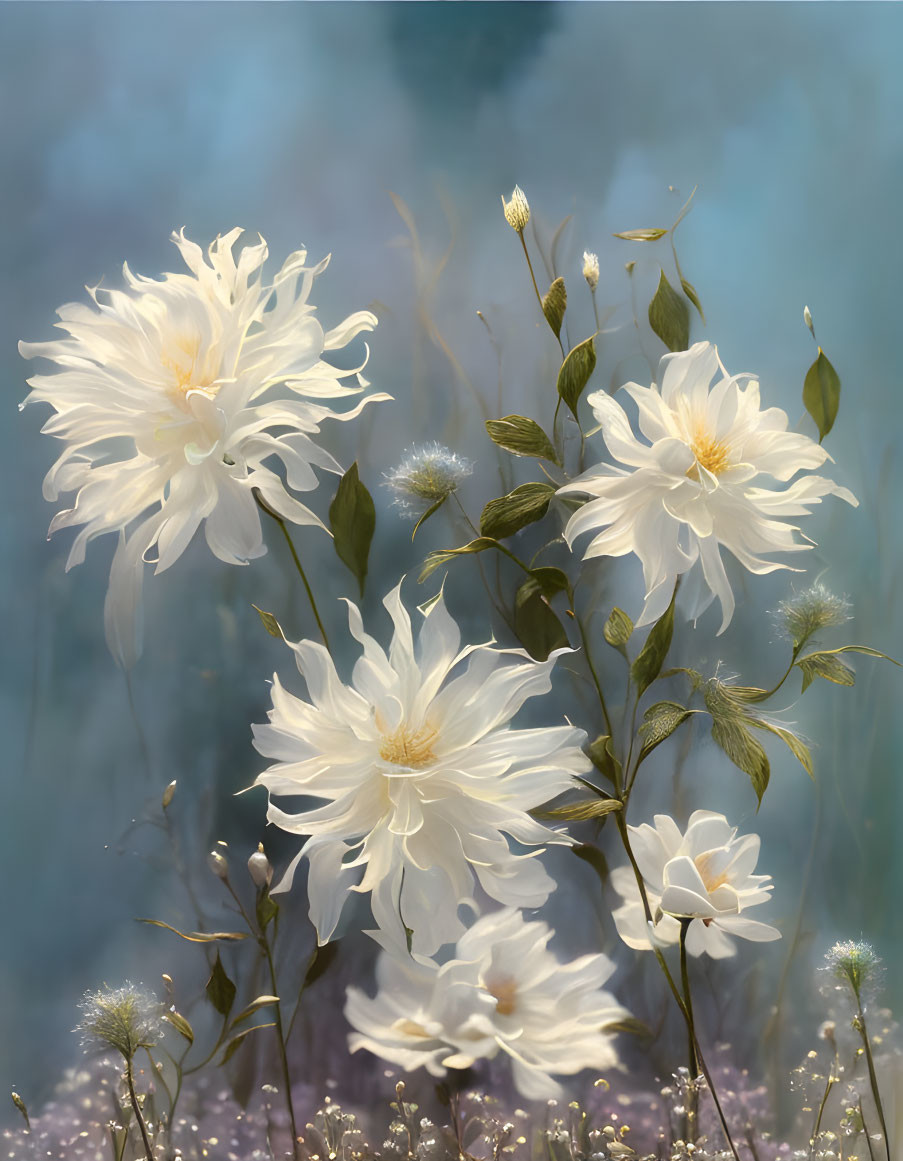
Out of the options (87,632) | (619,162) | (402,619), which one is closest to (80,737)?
(87,632)

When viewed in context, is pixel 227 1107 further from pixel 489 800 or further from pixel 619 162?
pixel 619 162

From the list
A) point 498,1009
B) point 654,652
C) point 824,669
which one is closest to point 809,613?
point 824,669

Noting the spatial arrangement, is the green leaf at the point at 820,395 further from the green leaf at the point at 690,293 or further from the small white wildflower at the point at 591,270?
the small white wildflower at the point at 591,270

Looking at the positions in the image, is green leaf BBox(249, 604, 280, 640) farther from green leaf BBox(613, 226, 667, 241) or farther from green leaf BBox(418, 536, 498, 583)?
green leaf BBox(613, 226, 667, 241)

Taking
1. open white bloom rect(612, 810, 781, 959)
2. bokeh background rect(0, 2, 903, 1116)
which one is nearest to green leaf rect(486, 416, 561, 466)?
bokeh background rect(0, 2, 903, 1116)

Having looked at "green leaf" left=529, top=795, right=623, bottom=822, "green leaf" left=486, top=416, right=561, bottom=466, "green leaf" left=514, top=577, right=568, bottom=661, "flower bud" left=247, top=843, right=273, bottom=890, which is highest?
"green leaf" left=486, top=416, right=561, bottom=466

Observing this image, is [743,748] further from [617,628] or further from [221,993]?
[221,993]

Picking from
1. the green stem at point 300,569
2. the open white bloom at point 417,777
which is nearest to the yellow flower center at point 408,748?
the open white bloom at point 417,777
